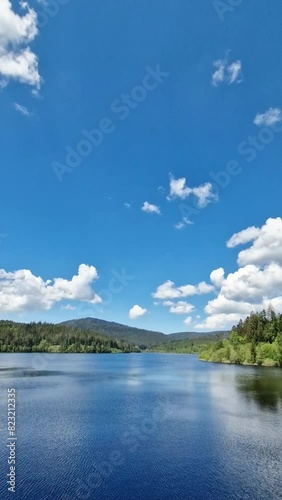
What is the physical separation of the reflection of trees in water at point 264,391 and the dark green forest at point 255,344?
175 ft

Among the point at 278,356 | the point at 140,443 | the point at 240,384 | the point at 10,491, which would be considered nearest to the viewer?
the point at 10,491

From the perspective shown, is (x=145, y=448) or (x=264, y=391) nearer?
(x=145, y=448)

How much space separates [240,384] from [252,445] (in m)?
52.8

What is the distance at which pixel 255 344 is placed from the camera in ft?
535

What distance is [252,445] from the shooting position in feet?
131

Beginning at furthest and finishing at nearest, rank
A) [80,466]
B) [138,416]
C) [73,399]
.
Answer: [73,399]
[138,416]
[80,466]

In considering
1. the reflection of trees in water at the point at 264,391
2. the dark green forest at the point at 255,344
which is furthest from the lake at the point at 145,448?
the dark green forest at the point at 255,344

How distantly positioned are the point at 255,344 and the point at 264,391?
301ft

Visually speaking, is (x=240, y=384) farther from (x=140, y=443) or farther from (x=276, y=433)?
(x=140, y=443)

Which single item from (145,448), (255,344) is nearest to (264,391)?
(145,448)

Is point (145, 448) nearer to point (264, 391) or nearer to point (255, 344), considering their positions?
point (264, 391)

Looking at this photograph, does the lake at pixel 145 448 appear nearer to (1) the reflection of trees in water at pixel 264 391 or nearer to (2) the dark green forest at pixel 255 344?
(1) the reflection of trees in water at pixel 264 391

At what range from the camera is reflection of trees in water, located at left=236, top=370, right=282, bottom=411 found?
6275cm

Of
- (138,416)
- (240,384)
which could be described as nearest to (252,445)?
(138,416)
